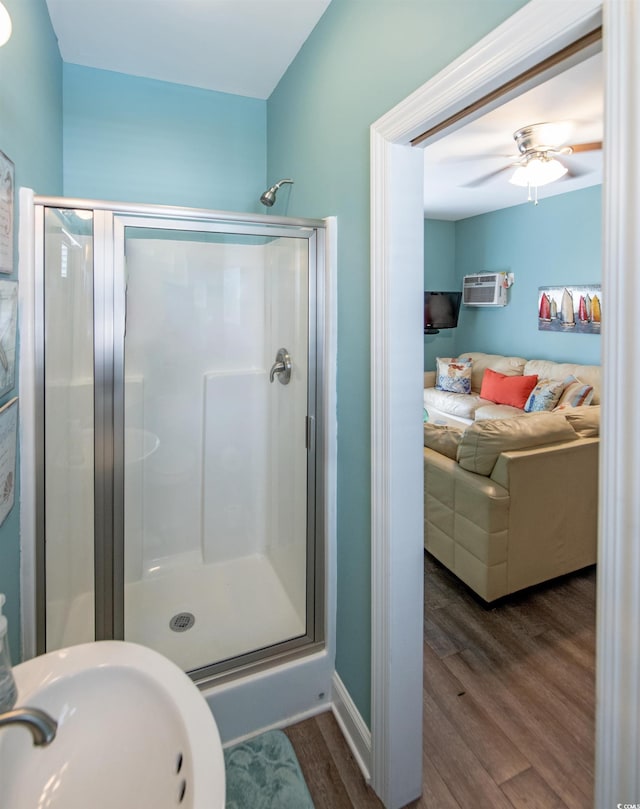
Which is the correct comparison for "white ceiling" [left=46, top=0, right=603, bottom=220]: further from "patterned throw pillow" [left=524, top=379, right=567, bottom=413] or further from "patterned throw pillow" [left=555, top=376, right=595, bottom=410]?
"patterned throw pillow" [left=524, top=379, right=567, bottom=413]

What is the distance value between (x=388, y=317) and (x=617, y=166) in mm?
675

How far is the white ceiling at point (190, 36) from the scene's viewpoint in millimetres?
1659

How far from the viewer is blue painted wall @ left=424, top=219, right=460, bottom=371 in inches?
236

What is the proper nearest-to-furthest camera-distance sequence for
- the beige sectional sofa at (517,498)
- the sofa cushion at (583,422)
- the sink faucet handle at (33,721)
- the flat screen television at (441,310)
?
1. the sink faucet handle at (33,721)
2. the beige sectional sofa at (517,498)
3. the sofa cushion at (583,422)
4. the flat screen television at (441,310)

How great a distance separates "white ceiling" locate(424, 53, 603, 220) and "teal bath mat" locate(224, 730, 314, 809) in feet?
7.04

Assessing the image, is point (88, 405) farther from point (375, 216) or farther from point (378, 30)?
point (378, 30)

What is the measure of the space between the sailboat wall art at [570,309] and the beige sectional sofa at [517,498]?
229cm

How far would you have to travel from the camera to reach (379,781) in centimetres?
142

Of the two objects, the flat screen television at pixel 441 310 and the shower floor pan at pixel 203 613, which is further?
the flat screen television at pixel 441 310

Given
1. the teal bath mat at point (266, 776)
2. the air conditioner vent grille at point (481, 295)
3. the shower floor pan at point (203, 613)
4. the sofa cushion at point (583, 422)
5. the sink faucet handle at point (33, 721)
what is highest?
the air conditioner vent grille at point (481, 295)

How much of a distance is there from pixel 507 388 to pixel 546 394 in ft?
1.77

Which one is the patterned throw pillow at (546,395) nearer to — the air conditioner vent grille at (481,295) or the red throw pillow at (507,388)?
the red throw pillow at (507,388)

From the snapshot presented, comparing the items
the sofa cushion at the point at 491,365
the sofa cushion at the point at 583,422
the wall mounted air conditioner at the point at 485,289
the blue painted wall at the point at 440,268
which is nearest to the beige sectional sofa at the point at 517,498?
the sofa cushion at the point at 583,422

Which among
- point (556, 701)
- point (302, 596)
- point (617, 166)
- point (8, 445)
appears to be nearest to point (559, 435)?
Answer: point (556, 701)
